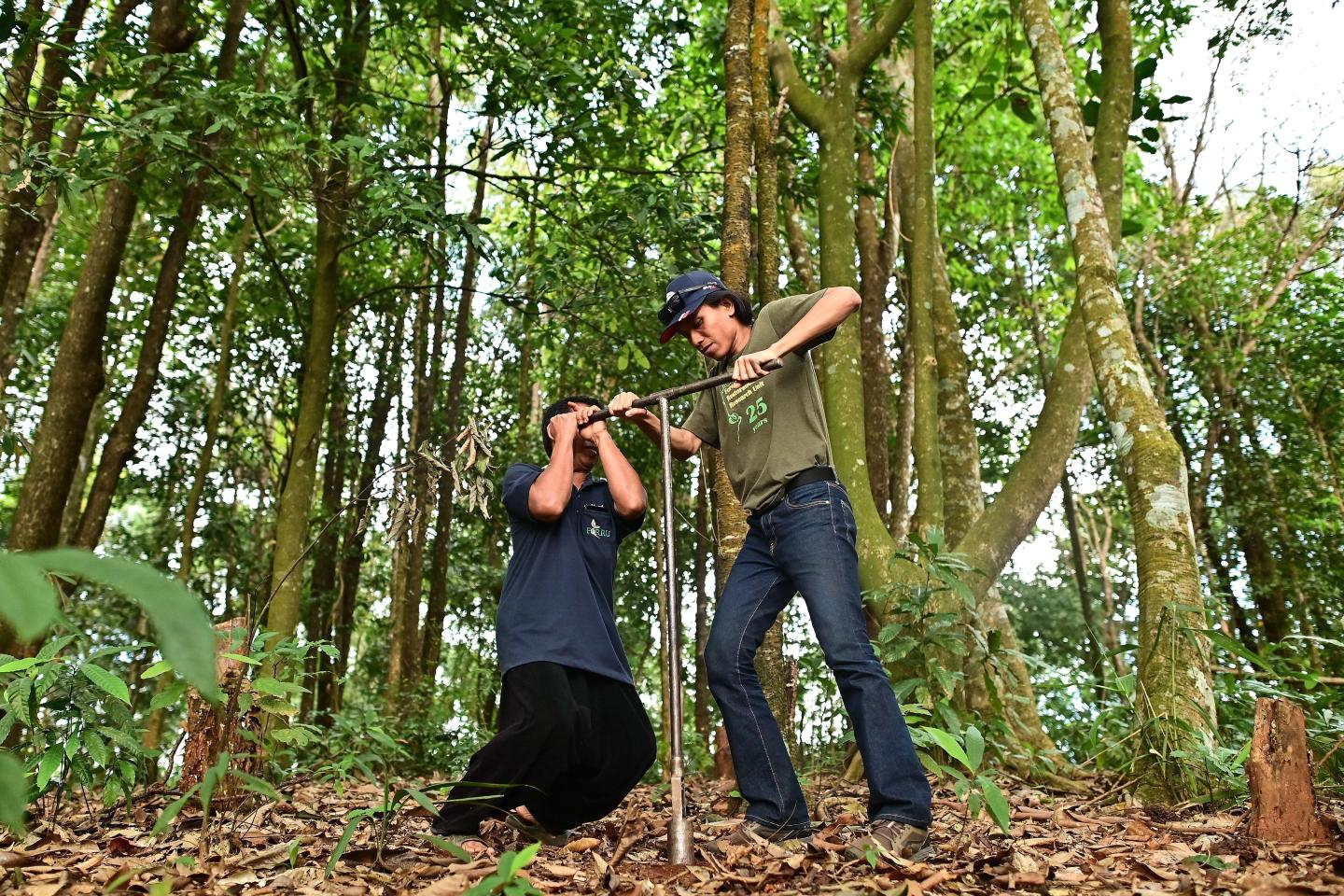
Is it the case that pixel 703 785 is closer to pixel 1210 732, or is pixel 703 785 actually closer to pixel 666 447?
pixel 1210 732

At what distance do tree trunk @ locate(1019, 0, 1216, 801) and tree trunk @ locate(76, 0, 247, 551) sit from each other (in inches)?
227

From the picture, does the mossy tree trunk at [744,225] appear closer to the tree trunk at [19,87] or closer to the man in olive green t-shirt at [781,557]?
the man in olive green t-shirt at [781,557]

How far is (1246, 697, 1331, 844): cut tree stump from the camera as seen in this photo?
3195mm

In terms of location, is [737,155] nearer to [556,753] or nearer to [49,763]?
[556,753]

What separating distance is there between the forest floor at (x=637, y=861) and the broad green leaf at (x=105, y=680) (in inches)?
18.3

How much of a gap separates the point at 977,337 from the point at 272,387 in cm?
1005

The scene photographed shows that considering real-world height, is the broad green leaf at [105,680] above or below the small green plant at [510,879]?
above

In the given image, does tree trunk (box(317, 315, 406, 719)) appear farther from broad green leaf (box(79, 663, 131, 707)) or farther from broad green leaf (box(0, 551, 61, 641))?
broad green leaf (box(0, 551, 61, 641))

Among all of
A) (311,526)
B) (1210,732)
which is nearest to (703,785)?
(1210,732)

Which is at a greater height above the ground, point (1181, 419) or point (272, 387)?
point (1181, 419)

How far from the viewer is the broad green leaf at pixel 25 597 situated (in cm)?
101

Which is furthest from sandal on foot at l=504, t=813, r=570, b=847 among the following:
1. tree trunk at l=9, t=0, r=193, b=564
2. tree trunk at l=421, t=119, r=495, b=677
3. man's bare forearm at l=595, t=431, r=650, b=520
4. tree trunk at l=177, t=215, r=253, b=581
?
tree trunk at l=177, t=215, r=253, b=581

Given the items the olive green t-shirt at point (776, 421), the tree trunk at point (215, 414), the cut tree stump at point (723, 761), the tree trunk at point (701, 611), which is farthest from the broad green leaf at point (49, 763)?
the tree trunk at point (701, 611)

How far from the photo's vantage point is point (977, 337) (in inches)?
593
